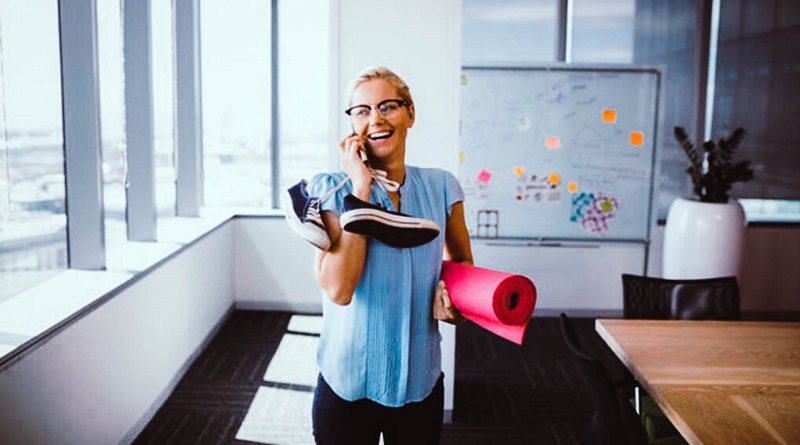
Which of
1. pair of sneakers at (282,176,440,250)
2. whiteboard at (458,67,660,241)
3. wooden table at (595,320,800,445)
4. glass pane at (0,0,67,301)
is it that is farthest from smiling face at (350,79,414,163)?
whiteboard at (458,67,660,241)

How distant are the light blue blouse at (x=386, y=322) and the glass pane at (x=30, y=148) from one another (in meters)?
1.55

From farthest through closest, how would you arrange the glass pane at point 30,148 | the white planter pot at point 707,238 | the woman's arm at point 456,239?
the white planter pot at point 707,238 < the glass pane at point 30,148 < the woman's arm at point 456,239

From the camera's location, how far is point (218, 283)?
4.48 meters

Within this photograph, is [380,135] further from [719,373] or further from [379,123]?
[719,373]

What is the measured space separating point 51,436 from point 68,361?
251 mm

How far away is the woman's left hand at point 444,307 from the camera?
55.1 inches

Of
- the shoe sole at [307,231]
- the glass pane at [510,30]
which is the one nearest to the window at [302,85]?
the glass pane at [510,30]

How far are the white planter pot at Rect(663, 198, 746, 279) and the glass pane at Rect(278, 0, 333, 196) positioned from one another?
255 centimetres

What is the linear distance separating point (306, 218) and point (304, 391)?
94.5 inches

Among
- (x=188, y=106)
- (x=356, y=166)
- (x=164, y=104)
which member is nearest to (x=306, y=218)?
(x=356, y=166)

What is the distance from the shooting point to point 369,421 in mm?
1449

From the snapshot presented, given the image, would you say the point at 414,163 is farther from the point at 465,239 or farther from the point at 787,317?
the point at 787,317

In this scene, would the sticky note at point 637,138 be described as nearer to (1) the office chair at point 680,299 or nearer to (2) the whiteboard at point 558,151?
(2) the whiteboard at point 558,151

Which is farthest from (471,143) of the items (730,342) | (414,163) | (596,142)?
(730,342)
